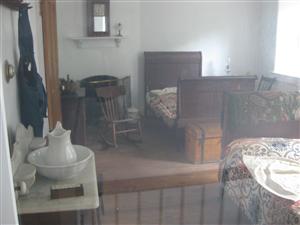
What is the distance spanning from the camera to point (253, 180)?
1.21m

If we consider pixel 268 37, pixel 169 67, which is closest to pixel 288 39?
pixel 268 37

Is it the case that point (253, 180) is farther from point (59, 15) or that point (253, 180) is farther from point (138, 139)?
point (59, 15)

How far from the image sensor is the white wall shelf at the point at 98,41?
6.83ft

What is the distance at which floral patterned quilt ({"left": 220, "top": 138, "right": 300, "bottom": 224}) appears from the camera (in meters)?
1.05

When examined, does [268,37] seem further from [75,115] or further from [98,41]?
[75,115]

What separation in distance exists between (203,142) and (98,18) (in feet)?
3.52

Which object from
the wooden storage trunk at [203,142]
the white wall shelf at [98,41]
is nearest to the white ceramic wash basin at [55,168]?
the wooden storage trunk at [203,142]

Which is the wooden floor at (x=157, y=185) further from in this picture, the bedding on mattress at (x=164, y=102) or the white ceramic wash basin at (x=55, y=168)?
the white ceramic wash basin at (x=55, y=168)

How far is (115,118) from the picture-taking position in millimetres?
2070

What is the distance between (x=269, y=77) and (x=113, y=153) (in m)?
1.02

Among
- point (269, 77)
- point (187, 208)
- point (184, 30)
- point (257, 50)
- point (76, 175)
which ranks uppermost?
point (184, 30)

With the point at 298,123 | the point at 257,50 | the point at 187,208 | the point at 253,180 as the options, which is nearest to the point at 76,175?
the point at 253,180

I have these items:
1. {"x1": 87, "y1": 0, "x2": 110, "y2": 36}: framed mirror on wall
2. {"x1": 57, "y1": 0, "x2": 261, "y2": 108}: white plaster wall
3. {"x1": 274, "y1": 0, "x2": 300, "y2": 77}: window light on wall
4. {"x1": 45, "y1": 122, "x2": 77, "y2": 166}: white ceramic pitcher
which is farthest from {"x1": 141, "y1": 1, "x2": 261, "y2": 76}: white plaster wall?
{"x1": 45, "y1": 122, "x2": 77, "y2": 166}: white ceramic pitcher

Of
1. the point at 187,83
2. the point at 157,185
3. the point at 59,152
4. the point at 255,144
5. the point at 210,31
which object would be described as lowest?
the point at 157,185
